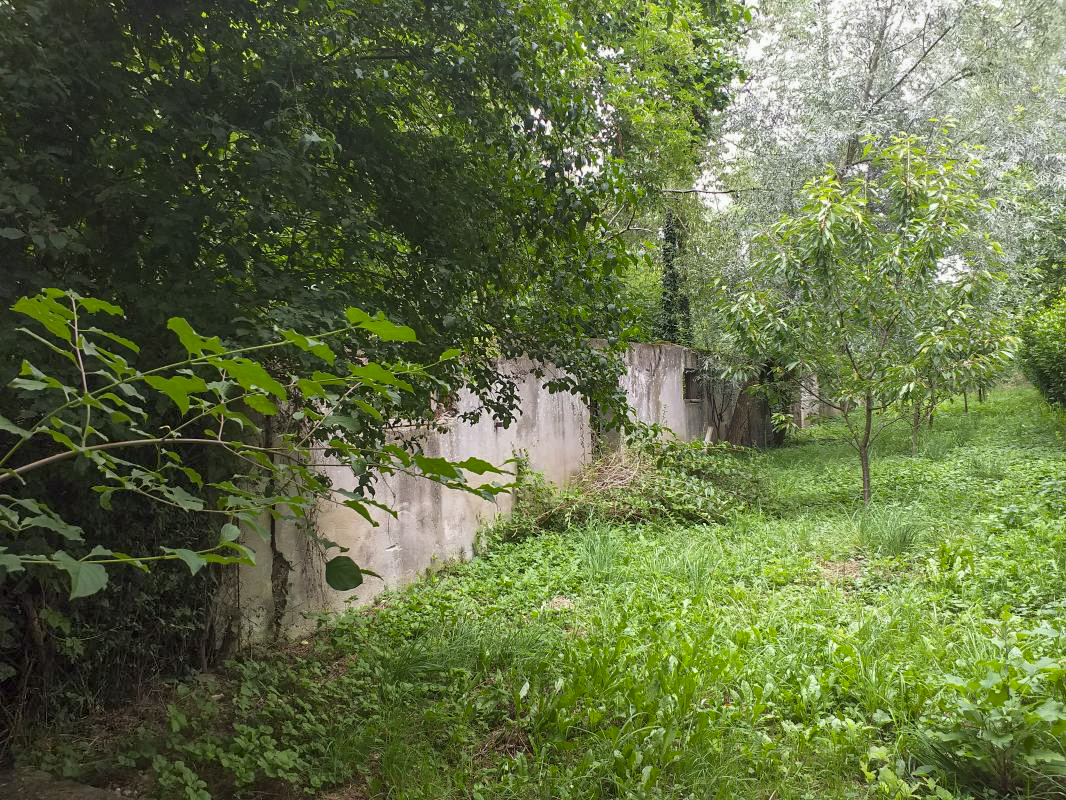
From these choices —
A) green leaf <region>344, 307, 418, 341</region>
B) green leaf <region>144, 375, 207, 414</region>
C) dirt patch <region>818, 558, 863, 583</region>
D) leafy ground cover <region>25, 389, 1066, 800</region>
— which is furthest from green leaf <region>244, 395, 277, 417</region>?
dirt patch <region>818, 558, 863, 583</region>

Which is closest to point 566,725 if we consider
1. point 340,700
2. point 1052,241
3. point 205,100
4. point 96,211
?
point 340,700

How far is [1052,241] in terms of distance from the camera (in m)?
15.8

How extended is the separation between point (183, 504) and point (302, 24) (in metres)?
2.79

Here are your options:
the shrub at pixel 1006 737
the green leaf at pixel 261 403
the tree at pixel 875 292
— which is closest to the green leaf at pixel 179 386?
the green leaf at pixel 261 403

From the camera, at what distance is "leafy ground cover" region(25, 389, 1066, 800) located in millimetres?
2859

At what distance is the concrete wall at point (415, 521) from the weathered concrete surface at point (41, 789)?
3.90 feet

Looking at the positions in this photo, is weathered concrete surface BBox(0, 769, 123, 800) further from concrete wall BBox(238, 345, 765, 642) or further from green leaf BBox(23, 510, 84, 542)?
green leaf BBox(23, 510, 84, 542)

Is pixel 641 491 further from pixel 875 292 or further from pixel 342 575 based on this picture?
pixel 342 575

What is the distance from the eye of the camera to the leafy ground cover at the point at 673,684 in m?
2.86

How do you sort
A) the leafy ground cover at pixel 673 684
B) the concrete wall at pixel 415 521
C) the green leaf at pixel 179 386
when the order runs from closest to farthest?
1. the green leaf at pixel 179 386
2. the leafy ground cover at pixel 673 684
3. the concrete wall at pixel 415 521

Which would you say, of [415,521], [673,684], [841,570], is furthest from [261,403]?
[841,570]

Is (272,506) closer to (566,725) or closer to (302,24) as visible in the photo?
(566,725)

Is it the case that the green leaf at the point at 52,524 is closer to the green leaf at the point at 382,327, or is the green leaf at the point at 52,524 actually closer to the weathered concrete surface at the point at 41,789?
the green leaf at the point at 382,327

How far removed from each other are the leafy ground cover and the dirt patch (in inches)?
1.1
